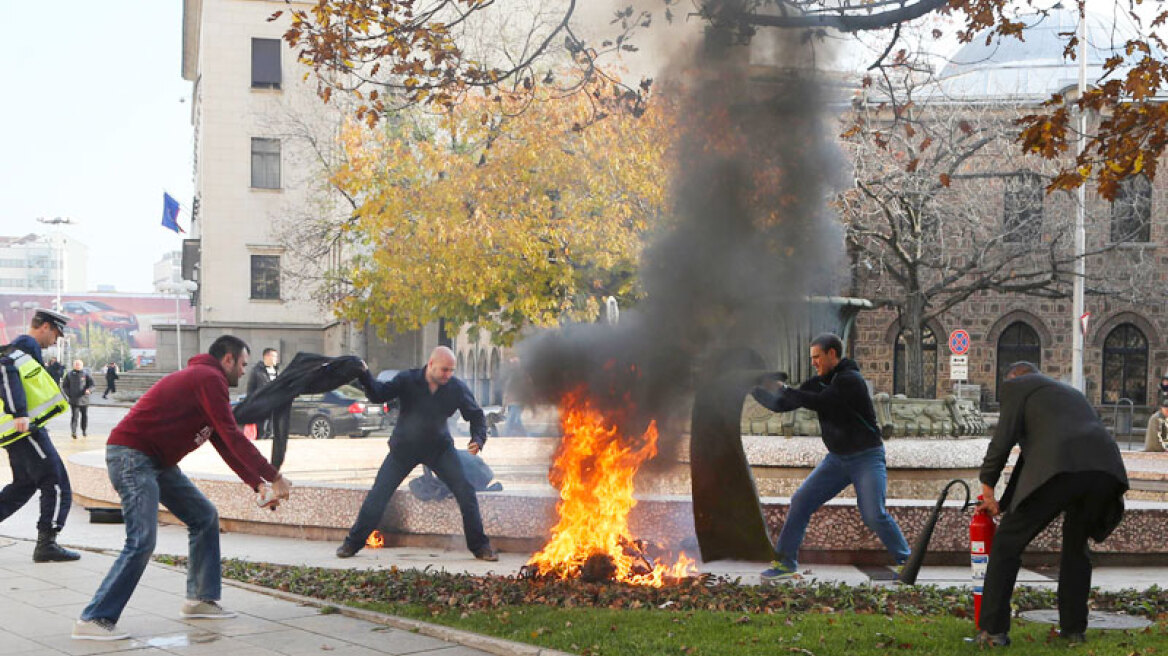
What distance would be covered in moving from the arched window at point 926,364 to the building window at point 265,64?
25881mm

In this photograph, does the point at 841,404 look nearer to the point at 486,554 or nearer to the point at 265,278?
the point at 486,554

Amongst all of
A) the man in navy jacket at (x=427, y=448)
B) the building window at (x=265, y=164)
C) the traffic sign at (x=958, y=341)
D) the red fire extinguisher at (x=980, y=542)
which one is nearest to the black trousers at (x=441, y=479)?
the man in navy jacket at (x=427, y=448)

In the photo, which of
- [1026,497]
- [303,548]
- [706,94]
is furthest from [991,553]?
[303,548]

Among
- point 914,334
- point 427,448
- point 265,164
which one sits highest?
point 265,164

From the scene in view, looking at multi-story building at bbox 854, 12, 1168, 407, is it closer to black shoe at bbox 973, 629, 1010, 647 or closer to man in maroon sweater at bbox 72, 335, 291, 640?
black shoe at bbox 973, 629, 1010, 647

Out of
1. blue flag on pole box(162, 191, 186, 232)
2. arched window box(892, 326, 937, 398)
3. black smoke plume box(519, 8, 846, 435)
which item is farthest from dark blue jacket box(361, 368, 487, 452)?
blue flag on pole box(162, 191, 186, 232)

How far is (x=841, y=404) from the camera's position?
769cm

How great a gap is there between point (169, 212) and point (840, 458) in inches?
1464

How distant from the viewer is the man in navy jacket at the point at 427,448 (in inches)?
344

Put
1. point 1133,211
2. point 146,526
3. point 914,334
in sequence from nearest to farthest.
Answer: point 146,526 < point 914,334 < point 1133,211

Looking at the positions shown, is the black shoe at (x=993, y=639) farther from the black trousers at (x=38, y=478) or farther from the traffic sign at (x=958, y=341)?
the traffic sign at (x=958, y=341)

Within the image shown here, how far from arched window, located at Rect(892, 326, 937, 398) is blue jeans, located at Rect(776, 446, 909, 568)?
2858 centimetres

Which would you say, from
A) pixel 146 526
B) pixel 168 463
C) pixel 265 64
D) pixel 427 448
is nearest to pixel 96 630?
pixel 146 526

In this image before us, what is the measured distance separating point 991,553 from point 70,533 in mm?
8153
